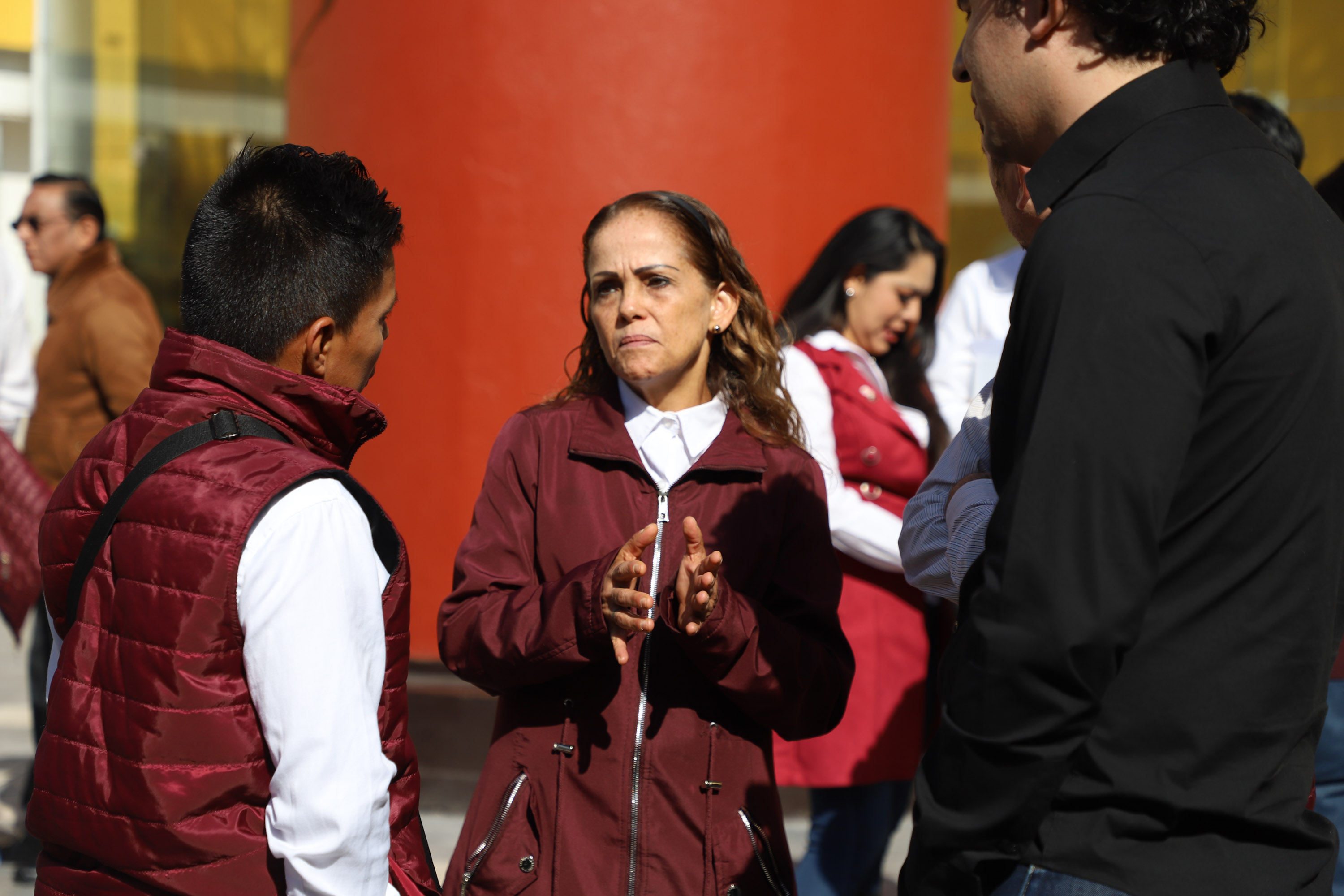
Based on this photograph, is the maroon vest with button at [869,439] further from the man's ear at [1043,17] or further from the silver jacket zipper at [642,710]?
the man's ear at [1043,17]

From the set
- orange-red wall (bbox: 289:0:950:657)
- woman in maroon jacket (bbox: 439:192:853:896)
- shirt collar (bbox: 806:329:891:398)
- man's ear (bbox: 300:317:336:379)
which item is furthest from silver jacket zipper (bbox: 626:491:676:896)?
orange-red wall (bbox: 289:0:950:657)

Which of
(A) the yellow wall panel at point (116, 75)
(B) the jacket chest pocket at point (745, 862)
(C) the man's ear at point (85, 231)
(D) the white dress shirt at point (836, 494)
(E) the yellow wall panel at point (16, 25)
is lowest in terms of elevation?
(B) the jacket chest pocket at point (745, 862)

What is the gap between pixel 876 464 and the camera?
348 cm

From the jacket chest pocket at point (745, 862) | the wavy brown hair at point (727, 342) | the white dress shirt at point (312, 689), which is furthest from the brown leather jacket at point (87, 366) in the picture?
the white dress shirt at point (312, 689)

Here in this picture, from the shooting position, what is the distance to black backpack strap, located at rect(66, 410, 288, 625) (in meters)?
1.61

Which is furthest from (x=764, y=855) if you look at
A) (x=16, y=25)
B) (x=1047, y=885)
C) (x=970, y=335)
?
(x=16, y=25)

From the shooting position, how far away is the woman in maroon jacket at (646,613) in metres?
2.18

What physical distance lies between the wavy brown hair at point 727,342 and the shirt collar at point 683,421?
0.06m

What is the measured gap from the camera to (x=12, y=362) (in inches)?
188

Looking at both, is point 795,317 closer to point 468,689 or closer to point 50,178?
point 468,689

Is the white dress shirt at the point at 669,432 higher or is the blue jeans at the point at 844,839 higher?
the white dress shirt at the point at 669,432

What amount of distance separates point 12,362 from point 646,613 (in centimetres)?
367

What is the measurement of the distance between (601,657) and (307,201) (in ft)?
2.96

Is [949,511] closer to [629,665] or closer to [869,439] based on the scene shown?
[629,665]
